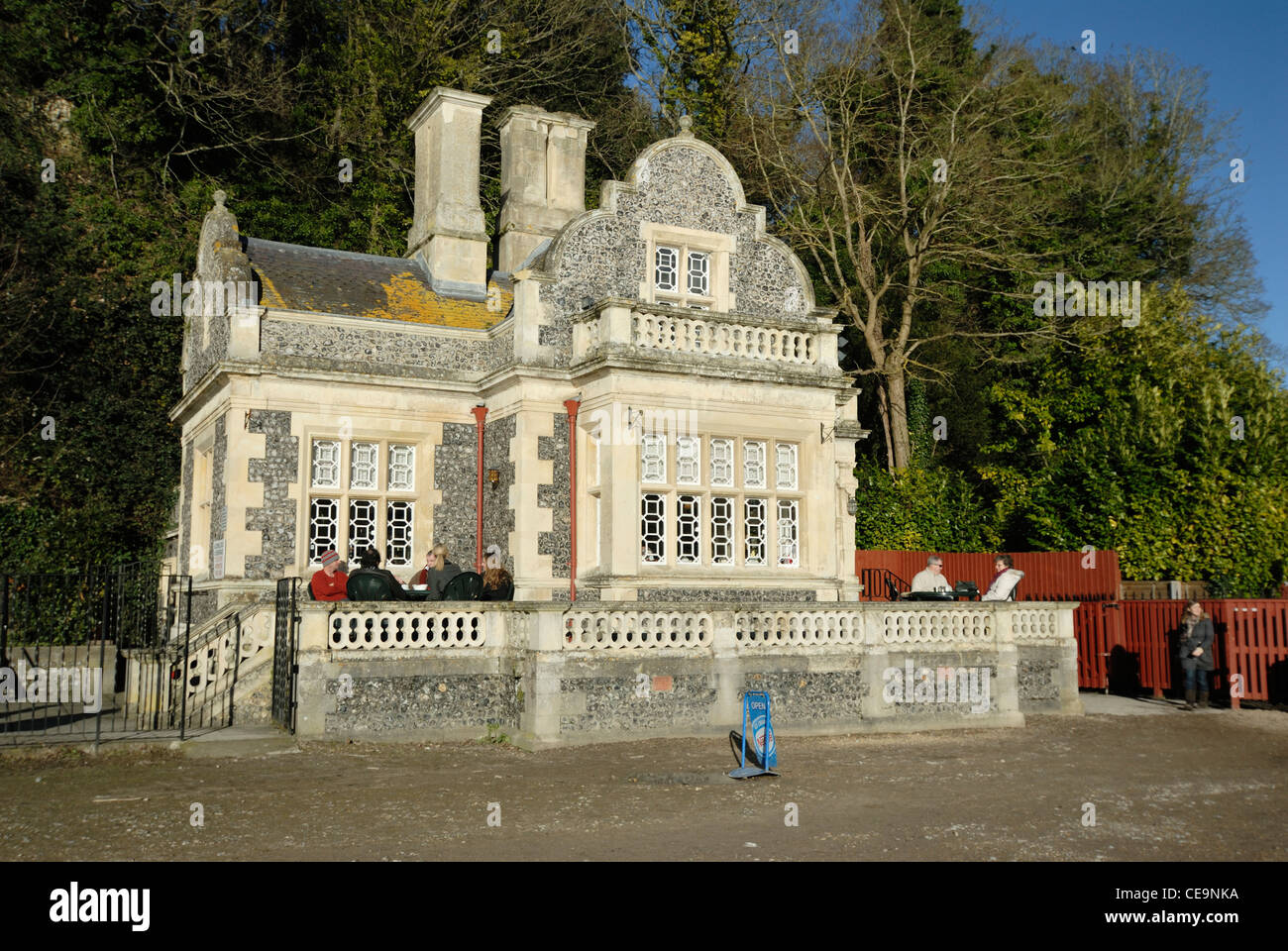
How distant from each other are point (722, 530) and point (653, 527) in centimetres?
113

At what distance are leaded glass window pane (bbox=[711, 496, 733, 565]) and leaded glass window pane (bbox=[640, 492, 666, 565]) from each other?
0.79m

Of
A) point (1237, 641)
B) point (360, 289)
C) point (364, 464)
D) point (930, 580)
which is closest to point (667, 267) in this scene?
point (360, 289)

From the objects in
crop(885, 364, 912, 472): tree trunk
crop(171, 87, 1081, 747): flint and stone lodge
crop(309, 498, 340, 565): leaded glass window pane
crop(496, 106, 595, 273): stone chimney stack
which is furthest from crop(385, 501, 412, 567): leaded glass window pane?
crop(885, 364, 912, 472): tree trunk

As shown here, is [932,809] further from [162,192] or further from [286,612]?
[162,192]

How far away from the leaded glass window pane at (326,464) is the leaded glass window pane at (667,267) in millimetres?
5589

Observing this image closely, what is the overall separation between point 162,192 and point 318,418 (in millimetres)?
15852

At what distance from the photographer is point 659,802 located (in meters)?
9.88

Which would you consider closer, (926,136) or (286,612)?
(286,612)

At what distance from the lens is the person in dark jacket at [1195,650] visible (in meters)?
17.7

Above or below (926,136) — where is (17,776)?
below

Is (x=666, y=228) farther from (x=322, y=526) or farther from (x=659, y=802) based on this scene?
(x=659, y=802)

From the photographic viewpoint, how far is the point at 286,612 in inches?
522
